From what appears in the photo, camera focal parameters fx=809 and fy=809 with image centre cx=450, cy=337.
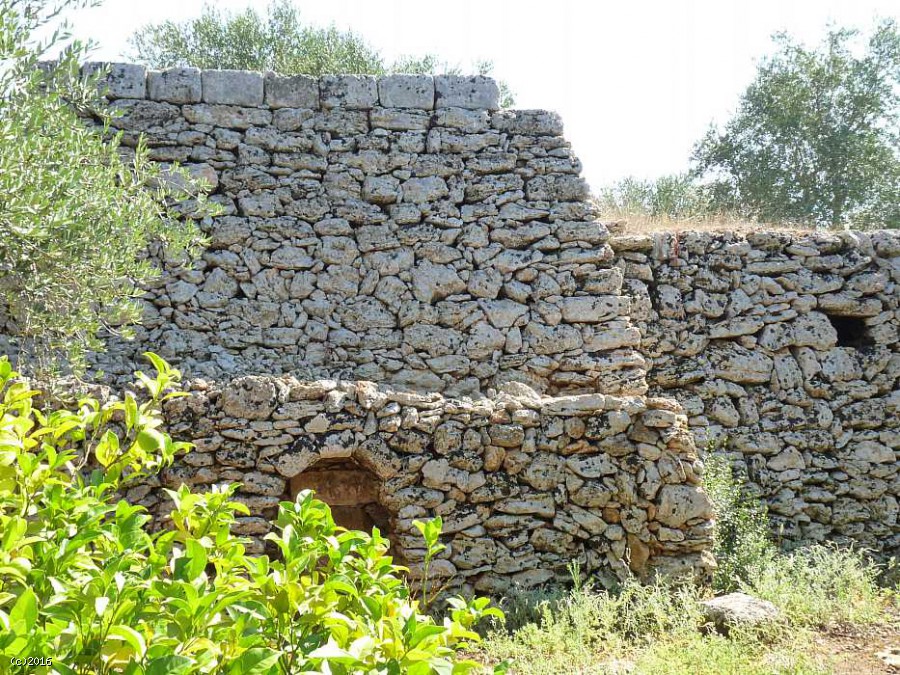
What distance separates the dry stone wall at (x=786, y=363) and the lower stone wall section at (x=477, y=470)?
2.33m

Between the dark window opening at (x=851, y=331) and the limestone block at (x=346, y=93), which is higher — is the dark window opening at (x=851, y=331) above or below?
below

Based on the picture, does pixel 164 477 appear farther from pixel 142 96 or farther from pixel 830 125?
pixel 830 125

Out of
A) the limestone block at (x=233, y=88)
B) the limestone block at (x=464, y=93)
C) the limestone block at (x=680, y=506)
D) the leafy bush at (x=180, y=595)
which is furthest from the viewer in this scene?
the limestone block at (x=464, y=93)

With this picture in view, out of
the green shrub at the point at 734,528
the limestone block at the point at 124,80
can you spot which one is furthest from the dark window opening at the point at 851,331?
the limestone block at the point at 124,80

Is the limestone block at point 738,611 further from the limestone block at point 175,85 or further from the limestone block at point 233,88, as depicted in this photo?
the limestone block at point 175,85

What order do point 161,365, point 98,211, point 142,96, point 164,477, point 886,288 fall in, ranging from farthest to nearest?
point 886,288, point 142,96, point 164,477, point 98,211, point 161,365

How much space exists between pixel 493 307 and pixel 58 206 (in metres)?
4.51

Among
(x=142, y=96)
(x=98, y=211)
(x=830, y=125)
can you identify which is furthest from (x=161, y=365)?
(x=830, y=125)

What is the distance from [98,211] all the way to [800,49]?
16295 millimetres

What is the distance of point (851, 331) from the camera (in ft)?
30.3

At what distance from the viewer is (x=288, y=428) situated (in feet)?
19.0

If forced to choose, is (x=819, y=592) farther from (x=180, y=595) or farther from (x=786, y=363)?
(x=180, y=595)

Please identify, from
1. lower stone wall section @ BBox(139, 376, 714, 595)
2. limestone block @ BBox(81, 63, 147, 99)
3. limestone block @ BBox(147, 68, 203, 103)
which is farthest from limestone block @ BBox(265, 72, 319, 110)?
lower stone wall section @ BBox(139, 376, 714, 595)

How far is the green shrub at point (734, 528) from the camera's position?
6.42 metres
